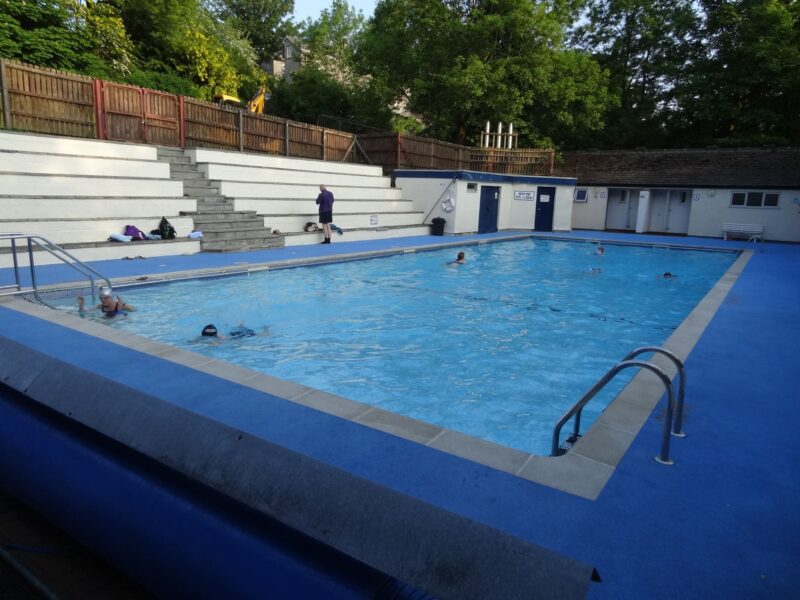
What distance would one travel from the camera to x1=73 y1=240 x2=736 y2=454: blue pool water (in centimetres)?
590

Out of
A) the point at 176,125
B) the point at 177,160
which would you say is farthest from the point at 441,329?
the point at 176,125

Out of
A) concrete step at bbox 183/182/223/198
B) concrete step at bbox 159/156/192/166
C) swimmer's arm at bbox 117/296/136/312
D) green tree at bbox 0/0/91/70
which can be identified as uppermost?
green tree at bbox 0/0/91/70

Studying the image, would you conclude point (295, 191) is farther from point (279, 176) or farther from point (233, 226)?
point (233, 226)

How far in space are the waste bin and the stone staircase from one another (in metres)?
8.00

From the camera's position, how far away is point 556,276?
14.1 meters

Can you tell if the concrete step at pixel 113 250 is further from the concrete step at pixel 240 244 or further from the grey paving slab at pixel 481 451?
the grey paving slab at pixel 481 451

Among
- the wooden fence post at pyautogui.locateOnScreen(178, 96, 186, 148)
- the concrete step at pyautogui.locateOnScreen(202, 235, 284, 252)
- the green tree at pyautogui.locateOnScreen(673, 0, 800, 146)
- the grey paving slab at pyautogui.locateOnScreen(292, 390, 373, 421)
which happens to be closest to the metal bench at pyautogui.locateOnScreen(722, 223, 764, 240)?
the green tree at pyautogui.locateOnScreen(673, 0, 800, 146)

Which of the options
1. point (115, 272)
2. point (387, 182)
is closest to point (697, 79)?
point (387, 182)

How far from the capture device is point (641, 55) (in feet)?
120

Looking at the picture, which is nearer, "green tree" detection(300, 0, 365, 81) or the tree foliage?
the tree foliage

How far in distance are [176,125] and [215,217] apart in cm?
448

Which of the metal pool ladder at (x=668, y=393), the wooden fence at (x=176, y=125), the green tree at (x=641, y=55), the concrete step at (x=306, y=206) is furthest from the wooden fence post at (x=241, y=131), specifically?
the green tree at (x=641, y=55)

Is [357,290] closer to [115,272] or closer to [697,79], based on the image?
[115,272]

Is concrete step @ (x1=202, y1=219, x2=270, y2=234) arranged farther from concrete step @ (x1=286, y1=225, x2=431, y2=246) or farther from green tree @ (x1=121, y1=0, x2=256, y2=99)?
green tree @ (x1=121, y1=0, x2=256, y2=99)
